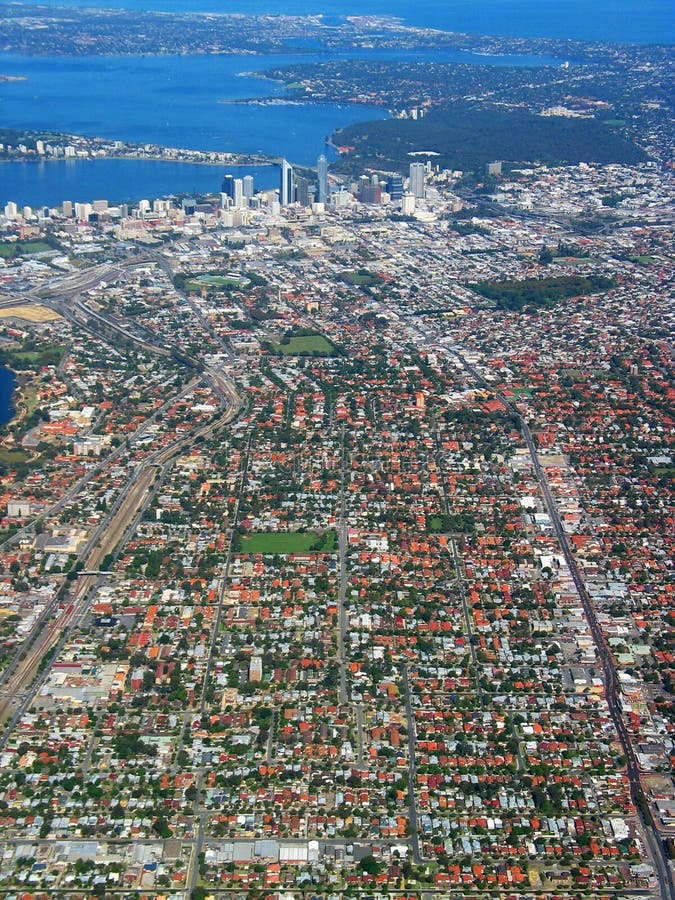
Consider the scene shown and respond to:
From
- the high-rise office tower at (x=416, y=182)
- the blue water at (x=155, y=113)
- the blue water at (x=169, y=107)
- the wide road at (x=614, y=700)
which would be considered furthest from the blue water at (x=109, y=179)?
the wide road at (x=614, y=700)

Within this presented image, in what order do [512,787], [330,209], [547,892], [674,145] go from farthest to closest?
[674,145]
[330,209]
[512,787]
[547,892]

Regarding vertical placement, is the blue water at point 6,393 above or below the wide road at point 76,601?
below

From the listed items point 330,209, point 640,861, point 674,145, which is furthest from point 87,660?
point 674,145

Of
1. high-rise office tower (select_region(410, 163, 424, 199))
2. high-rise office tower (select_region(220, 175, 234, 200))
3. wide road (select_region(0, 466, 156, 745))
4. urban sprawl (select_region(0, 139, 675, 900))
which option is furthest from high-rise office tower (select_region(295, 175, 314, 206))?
wide road (select_region(0, 466, 156, 745))

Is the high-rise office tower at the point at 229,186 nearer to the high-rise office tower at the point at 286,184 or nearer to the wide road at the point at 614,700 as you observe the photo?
the high-rise office tower at the point at 286,184

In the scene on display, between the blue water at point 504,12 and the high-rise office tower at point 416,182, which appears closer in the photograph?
the high-rise office tower at point 416,182

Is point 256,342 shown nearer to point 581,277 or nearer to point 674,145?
point 581,277

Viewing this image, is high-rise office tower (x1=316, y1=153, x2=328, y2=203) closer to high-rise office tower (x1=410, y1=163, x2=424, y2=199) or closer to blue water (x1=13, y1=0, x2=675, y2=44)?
high-rise office tower (x1=410, y1=163, x2=424, y2=199)
